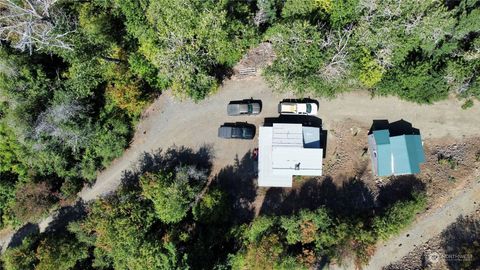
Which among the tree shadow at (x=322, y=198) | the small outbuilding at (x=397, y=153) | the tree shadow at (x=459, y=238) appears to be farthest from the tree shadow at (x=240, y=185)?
the tree shadow at (x=459, y=238)

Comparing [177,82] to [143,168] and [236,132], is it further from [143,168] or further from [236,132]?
[143,168]

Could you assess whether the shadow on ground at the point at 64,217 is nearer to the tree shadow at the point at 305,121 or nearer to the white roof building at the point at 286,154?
the white roof building at the point at 286,154

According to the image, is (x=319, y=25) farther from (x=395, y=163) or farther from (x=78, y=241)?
(x=78, y=241)

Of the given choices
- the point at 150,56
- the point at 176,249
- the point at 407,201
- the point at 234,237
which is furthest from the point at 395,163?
the point at 150,56

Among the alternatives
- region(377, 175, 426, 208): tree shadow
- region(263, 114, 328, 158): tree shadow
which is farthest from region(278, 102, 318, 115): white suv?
region(377, 175, 426, 208): tree shadow

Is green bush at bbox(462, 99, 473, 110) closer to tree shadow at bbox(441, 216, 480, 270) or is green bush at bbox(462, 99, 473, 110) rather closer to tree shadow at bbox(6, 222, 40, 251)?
tree shadow at bbox(441, 216, 480, 270)

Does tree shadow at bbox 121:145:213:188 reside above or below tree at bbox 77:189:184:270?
above

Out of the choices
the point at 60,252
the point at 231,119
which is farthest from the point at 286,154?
the point at 60,252
